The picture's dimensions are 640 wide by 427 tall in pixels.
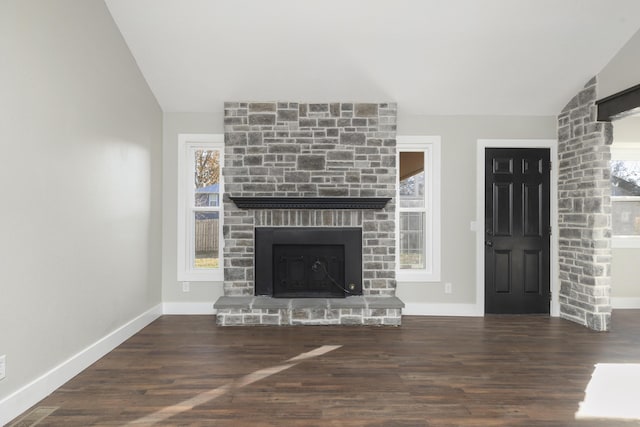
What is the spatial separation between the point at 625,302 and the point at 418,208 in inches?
127

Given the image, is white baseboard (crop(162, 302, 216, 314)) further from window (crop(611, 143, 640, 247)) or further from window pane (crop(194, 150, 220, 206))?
window (crop(611, 143, 640, 247))

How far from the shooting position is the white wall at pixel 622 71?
4.20m

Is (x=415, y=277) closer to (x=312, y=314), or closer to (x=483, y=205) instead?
(x=483, y=205)

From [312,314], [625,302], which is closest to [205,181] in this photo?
[312,314]

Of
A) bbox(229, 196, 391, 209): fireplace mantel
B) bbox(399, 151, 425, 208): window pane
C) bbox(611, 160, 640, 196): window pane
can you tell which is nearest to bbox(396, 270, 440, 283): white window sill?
bbox(399, 151, 425, 208): window pane

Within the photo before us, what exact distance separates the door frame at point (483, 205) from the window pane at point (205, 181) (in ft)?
11.3

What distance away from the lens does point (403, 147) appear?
211 inches

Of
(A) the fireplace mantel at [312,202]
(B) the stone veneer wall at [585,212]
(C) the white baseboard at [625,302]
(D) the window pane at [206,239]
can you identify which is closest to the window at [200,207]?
(D) the window pane at [206,239]

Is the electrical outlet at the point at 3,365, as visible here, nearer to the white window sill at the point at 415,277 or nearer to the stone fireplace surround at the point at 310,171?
→ the stone fireplace surround at the point at 310,171

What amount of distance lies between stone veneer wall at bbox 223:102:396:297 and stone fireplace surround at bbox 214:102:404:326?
0.01m

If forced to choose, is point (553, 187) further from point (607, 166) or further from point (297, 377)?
point (297, 377)

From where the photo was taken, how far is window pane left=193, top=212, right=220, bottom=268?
540 centimetres

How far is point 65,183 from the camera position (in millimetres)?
3123

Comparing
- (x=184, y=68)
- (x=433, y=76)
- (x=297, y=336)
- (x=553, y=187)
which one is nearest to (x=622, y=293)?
(x=553, y=187)
